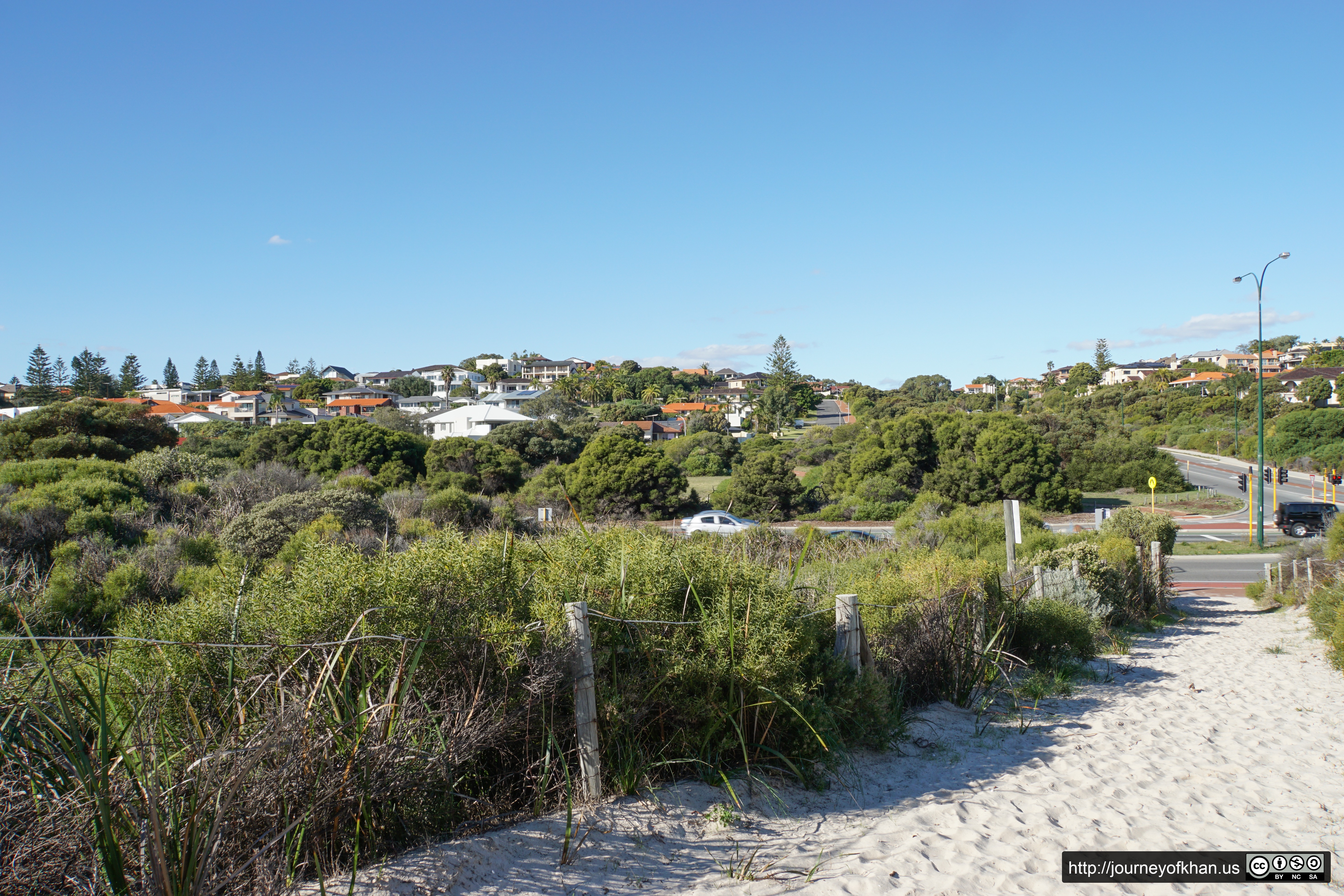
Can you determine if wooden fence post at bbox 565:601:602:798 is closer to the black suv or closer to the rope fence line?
the rope fence line

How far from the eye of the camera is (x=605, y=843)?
3766 millimetres

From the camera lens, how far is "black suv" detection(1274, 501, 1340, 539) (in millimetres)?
30234

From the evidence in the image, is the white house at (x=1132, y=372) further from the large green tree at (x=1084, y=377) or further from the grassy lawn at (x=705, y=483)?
the grassy lawn at (x=705, y=483)

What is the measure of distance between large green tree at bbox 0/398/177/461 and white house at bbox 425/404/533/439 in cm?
3088

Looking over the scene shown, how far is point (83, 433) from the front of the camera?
28406mm

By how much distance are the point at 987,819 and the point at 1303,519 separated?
3430 cm

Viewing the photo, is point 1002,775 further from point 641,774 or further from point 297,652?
point 297,652

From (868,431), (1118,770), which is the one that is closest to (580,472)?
(868,431)

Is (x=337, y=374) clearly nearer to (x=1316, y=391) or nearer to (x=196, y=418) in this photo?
(x=196, y=418)

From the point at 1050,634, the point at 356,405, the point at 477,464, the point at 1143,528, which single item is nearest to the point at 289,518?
the point at 1050,634

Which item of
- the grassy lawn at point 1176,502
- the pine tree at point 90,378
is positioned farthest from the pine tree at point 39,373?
the grassy lawn at point 1176,502

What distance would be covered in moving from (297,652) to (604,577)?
68.9 inches

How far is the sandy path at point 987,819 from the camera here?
351 cm

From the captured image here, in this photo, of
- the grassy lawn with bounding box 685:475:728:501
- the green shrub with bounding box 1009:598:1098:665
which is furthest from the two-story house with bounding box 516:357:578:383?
the green shrub with bounding box 1009:598:1098:665
